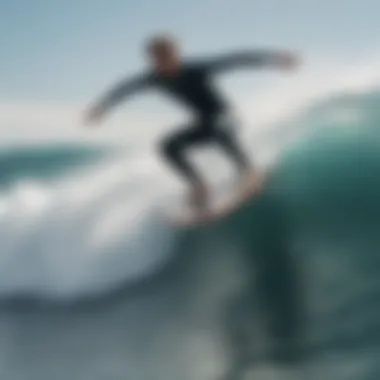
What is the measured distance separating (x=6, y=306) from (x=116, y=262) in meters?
0.20

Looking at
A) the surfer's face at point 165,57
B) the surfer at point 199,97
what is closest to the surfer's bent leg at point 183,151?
the surfer at point 199,97

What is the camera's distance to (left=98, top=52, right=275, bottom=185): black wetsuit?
4.19 feet

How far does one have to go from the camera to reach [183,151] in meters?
1.28

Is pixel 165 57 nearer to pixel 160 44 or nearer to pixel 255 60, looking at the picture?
pixel 160 44

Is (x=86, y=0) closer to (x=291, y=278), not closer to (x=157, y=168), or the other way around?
(x=157, y=168)

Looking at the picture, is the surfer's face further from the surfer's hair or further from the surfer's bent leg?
the surfer's bent leg

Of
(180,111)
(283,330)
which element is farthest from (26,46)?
(283,330)

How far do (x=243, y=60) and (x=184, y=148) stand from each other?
168 millimetres

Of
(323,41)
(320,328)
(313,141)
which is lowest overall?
(320,328)

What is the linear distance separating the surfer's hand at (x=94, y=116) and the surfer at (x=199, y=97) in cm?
9

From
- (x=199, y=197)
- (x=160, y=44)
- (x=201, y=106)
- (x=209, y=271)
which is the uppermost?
(x=160, y=44)

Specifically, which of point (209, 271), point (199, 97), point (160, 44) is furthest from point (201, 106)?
point (209, 271)

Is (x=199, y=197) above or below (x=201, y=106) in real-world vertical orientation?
below

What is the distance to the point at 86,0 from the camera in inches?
52.6
